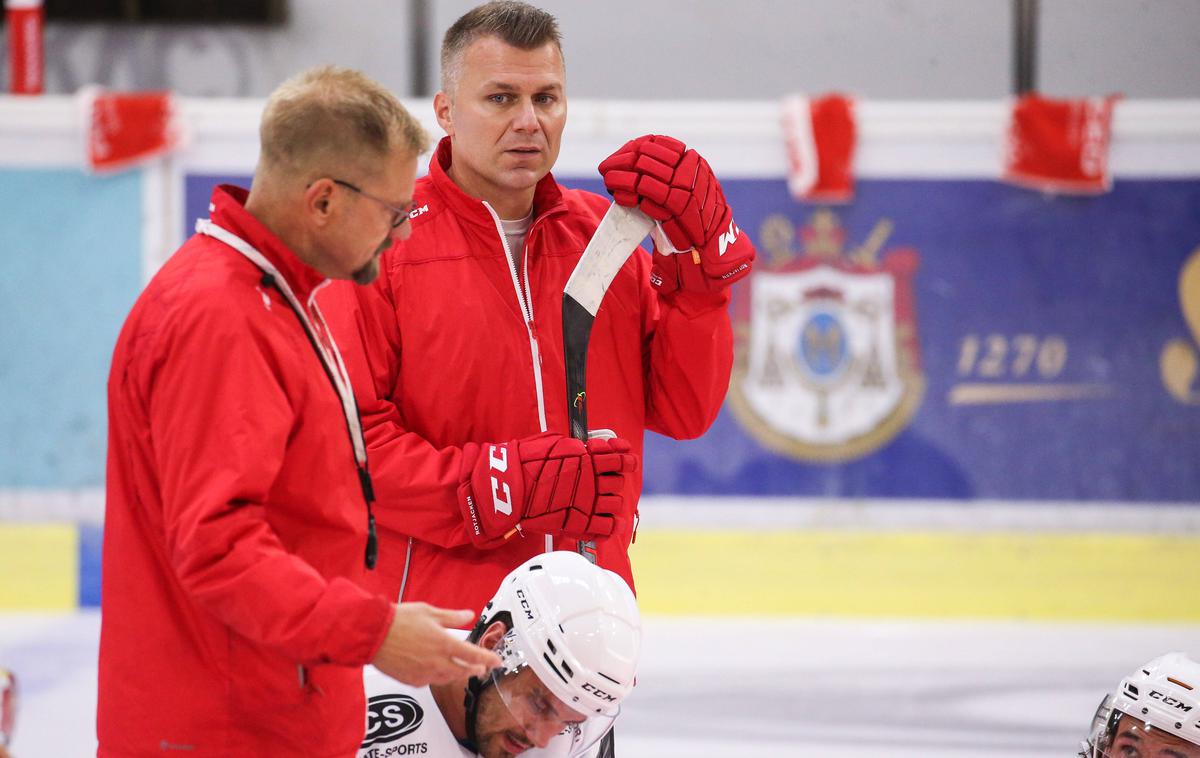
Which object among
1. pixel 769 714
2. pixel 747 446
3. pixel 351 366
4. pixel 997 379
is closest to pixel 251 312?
pixel 351 366

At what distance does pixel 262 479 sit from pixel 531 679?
0.77 metres

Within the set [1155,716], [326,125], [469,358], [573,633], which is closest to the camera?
[326,125]

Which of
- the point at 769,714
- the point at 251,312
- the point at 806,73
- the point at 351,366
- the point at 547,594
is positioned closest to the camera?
the point at 251,312

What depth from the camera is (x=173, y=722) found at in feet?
6.01

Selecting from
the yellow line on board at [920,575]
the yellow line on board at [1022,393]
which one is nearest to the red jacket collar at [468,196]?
the yellow line on board at [920,575]

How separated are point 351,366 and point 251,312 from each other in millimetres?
802

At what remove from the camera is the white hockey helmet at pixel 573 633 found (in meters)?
2.32

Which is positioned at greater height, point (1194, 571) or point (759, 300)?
point (759, 300)

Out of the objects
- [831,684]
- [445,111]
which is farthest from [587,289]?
[831,684]

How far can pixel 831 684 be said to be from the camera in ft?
15.6

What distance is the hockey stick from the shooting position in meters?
2.68

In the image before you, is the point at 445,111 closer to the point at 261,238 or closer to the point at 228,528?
the point at 261,238

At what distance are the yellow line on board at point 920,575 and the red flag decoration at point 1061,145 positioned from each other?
5.15ft

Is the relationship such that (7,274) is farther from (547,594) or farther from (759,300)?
(547,594)
